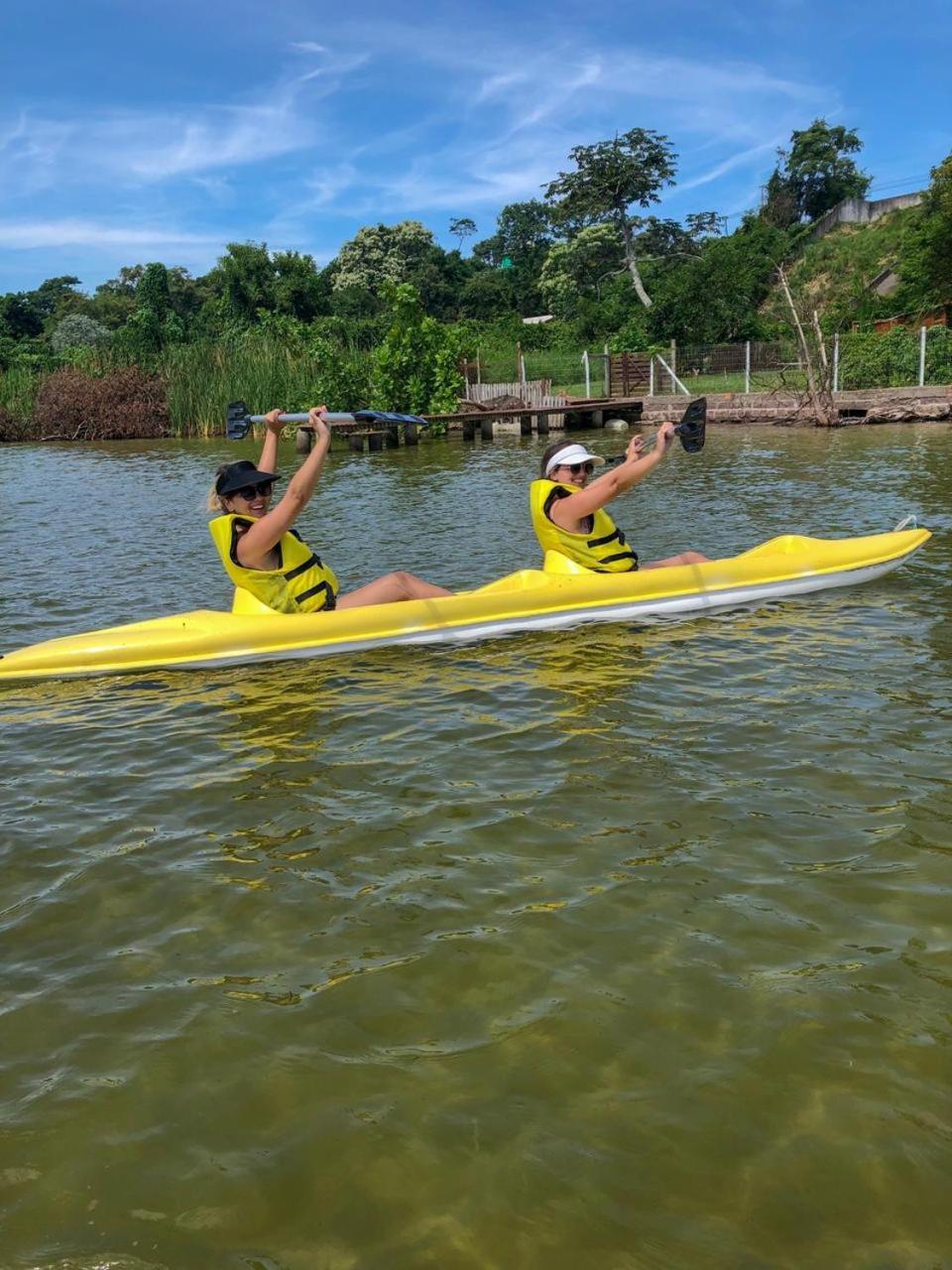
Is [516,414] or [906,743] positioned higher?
[516,414]

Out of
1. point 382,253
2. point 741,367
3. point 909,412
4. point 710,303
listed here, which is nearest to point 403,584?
point 909,412

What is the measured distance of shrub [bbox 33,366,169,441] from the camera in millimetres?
30875

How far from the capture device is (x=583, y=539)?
6734 millimetres

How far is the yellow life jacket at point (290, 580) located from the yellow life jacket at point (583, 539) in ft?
4.97

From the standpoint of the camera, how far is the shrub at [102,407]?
30875 mm

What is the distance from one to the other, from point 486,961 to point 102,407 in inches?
1250

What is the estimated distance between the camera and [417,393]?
25.7m

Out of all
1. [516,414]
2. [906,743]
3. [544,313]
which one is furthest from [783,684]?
[544,313]

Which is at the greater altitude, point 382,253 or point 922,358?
point 382,253

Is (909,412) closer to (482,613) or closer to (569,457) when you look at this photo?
(569,457)

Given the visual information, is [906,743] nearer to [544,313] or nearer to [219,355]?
[219,355]

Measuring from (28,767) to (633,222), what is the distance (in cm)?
5354

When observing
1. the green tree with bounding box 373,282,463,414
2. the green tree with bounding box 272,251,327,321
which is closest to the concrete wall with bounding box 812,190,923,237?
the green tree with bounding box 272,251,327,321

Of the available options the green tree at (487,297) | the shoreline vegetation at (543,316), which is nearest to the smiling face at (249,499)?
the shoreline vegetation at (543,316)
